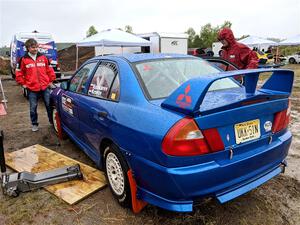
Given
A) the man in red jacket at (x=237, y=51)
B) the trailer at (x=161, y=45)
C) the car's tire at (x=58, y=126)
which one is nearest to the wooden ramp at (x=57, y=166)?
the car's tire at (x=58, y=126)

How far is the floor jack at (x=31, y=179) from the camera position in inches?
118

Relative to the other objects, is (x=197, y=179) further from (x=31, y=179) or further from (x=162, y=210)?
(x=31, y=179)

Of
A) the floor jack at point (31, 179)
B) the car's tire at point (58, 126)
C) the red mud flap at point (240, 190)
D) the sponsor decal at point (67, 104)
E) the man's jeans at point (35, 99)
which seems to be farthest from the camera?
the man's jeans at point (35, 99)

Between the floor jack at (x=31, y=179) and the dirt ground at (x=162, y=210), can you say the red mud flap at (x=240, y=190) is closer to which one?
the dirt ground at (x=162, y=210)

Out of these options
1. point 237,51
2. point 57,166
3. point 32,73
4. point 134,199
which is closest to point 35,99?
point 32,73

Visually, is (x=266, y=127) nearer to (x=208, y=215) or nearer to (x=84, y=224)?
(x=208, y=215)

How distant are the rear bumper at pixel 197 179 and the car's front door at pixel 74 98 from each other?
1.62 m

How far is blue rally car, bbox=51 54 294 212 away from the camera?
78.7 inches

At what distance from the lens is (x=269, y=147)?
2.40 m

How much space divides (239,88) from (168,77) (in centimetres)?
77

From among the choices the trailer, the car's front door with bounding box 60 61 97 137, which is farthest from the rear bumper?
the trailer

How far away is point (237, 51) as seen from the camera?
183 inches

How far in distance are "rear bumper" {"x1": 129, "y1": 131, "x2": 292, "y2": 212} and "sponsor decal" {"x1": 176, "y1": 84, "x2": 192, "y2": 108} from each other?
0.46 m

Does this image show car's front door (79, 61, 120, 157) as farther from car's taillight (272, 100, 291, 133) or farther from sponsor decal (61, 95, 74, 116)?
car's taillight (272, 100, 291, 133)
